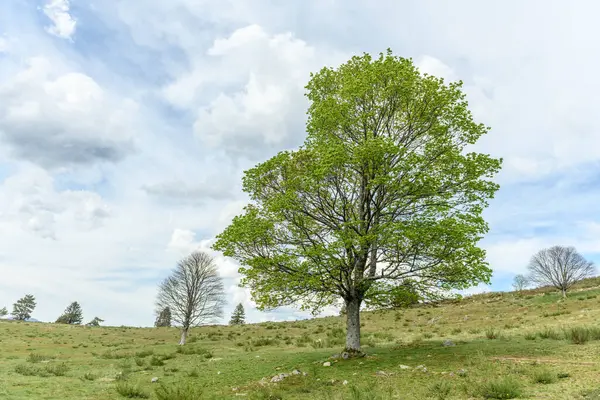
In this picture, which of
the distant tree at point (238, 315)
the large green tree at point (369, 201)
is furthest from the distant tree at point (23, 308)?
the large green tree at point (369, 201)

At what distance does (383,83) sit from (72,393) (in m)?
18.9

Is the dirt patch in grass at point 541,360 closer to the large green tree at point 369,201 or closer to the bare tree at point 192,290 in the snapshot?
the large green tree at point 369,201

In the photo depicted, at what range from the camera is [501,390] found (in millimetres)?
9875

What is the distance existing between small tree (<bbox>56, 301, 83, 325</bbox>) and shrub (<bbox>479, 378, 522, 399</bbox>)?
127 metres

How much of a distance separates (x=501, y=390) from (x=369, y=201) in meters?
10.4

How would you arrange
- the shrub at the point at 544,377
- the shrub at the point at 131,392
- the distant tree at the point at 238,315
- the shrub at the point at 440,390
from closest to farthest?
1. the shrub at the point at 440,390
2. the shrub at the point at 544,377
3. the shrub at the point at 131,392
4. the distant tree at the point at 238,315

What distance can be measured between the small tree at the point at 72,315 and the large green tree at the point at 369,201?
119 m

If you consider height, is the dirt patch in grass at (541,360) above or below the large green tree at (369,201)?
below

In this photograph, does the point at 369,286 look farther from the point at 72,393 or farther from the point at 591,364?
the point at 72,393

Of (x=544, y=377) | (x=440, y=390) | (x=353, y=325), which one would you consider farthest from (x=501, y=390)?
(x=353, y=325)

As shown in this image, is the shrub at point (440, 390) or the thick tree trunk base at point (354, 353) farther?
the thick tree trunk base at point (354, 353)

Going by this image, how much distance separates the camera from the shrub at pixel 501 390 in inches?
387

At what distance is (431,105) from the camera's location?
1855 centimetres

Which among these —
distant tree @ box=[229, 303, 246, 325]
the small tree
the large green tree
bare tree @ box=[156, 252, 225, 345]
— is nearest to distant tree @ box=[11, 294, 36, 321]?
the small tree
